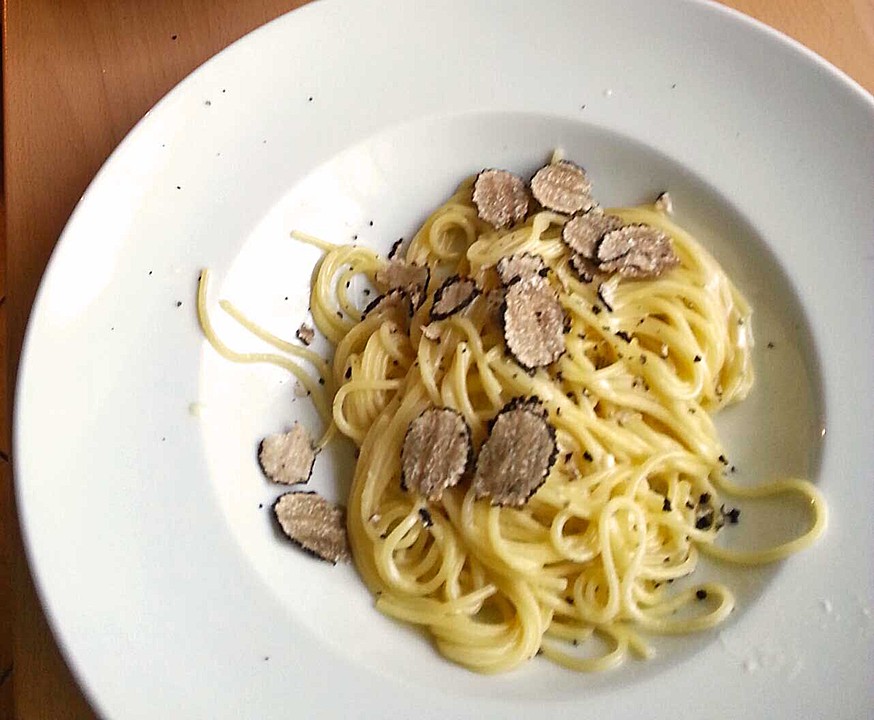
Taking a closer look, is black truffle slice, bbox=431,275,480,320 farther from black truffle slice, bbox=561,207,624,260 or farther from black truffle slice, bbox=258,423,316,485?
black truffle slice, bbox=258,423,316,485

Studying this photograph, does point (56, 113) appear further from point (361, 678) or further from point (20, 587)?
point (361, 678)

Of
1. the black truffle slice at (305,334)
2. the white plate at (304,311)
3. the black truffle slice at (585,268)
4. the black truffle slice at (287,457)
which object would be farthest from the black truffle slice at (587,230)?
the black truffle slice at (287,457)

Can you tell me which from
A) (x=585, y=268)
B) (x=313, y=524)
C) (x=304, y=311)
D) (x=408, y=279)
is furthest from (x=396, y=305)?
(x=313, y=524)

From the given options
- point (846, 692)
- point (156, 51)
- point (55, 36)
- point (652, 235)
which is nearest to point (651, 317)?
point (652, 235)

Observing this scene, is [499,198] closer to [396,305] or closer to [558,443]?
[396,305]

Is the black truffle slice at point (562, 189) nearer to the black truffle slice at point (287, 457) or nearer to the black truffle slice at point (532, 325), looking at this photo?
the black truffle slice at point (532, 325)

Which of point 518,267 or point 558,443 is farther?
point 518,267
